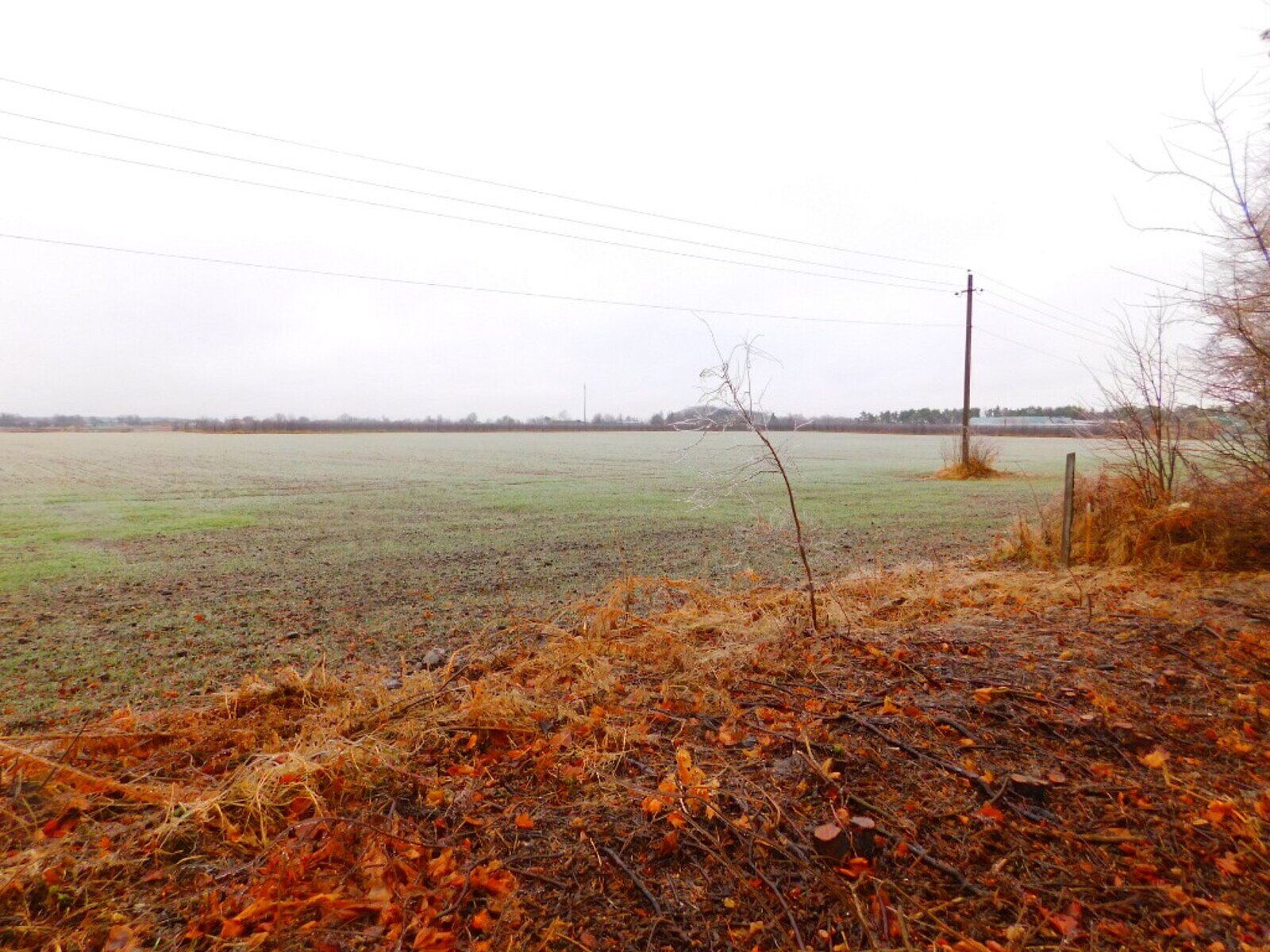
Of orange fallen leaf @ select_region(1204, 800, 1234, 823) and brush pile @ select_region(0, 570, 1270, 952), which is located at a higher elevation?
orange fallen leaf @ select_region(1204, 800, 1234, 823)

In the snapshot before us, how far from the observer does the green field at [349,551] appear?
5.71m

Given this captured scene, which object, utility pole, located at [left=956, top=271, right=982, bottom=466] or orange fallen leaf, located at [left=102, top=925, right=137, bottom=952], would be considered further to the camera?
utility pole, located at [left=956, top=271, right=982, bottom=466]

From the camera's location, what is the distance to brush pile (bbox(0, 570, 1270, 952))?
7.02 feet

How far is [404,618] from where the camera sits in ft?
A: 22.6

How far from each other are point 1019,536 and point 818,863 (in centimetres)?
845

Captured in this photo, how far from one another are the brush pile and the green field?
66.2 inches

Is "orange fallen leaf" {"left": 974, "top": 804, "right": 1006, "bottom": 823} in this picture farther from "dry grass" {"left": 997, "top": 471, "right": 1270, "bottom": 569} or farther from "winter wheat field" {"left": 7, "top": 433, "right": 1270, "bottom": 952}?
"dry grass" {"left": 997, "top": 471, "right": 1270, "bottom": 569}

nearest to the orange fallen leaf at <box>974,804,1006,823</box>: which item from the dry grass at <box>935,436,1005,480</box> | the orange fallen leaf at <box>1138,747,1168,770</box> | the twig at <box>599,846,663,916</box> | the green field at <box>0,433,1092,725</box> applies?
the orange fallen leaf at <box>1138,747,1168,770</box>

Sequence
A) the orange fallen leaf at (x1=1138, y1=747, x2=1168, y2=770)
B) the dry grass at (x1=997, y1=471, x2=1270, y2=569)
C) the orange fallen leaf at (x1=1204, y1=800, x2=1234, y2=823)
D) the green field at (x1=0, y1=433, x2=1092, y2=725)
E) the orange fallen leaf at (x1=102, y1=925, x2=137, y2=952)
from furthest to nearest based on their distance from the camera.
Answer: the dry grass at (x1=997, y1=471, x2=1270, y2=569) → the green field at (x1=0, y1=433, x2=1092, y2=725) → the orange fallen leaf at (x1=1138, y1=747, x2=1168, y2=770) → the orange fallen leaf at (x1=1204, y1=800, x2=1234, y2=823) → the orange fallen leaf at (x1=102, y1=925, x2=137, y2=952)

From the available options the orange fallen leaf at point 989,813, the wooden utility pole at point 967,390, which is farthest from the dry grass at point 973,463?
the orange fallen leaf at point 989,813

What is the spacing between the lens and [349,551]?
11.1 m

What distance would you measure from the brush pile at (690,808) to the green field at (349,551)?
1.68m

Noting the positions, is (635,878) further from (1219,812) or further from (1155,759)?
(1155,759)

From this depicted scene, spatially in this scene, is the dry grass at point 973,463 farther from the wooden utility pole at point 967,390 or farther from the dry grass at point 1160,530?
the dry grass at point 1160,530
